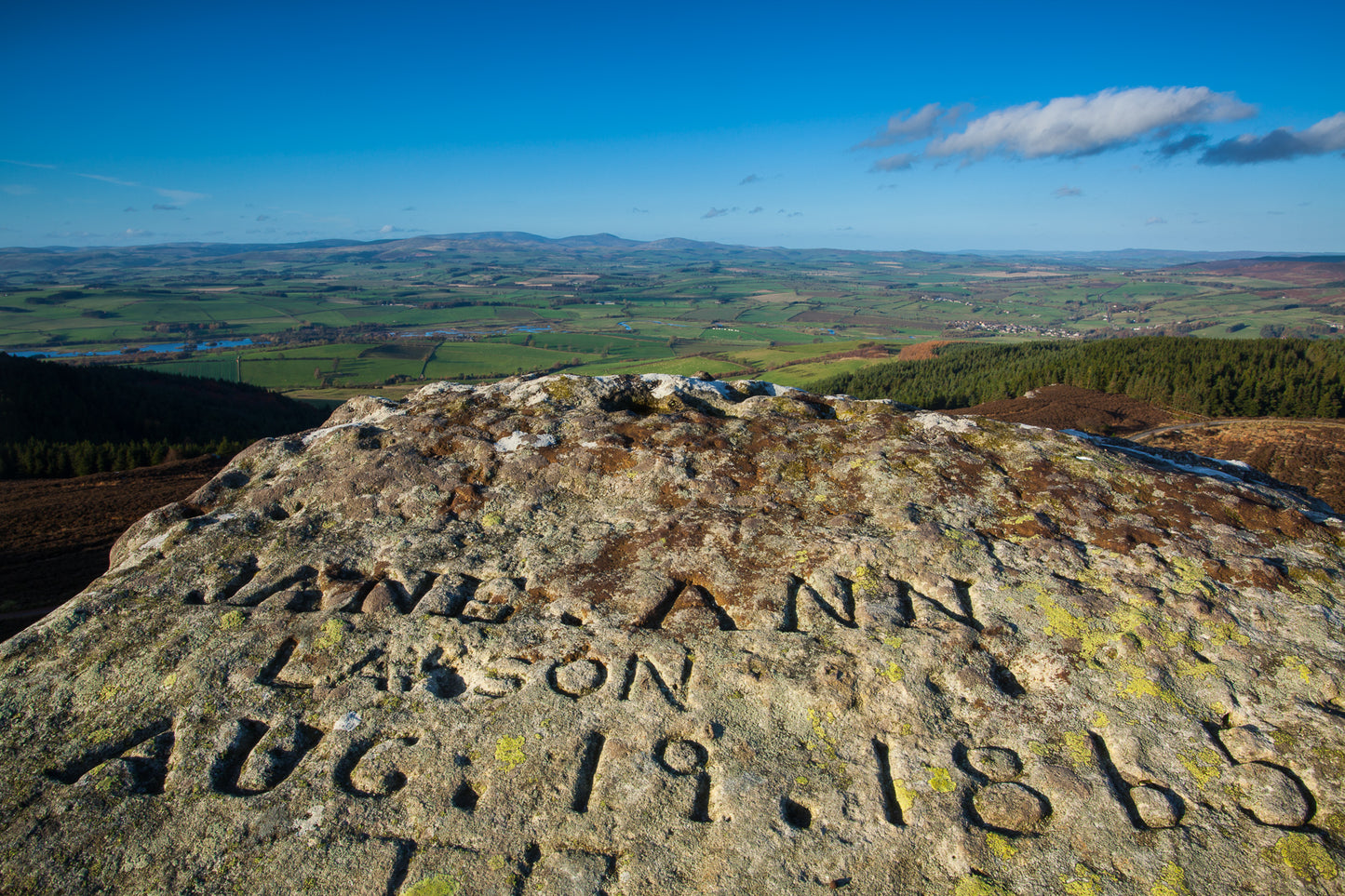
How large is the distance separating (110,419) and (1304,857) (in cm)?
7527

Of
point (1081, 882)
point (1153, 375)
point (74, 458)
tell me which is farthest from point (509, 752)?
point (1153, 375)

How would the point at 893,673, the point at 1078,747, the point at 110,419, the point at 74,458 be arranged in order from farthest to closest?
1. the point at 110,419
2. the point at 74,458
3. the point at 893,673
4. the point at 1078,747

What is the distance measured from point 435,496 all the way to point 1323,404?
89663 mm

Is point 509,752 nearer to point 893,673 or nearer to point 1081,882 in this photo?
point 893,673

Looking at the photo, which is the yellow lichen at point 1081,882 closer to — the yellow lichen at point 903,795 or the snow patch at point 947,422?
the yellow lichen at point 903,795

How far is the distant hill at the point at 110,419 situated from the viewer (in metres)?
37.9

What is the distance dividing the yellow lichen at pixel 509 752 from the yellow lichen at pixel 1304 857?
6.05m

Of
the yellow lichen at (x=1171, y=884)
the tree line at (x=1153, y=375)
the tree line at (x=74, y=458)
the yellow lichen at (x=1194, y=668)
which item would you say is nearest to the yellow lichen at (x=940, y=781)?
the yellow lichen at (x=1171, y=884)

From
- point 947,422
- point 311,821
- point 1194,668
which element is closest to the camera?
point 311,821

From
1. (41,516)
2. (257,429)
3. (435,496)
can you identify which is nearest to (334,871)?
(435,496)

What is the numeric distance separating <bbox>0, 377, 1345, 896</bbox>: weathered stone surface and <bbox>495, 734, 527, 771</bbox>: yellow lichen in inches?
0.9

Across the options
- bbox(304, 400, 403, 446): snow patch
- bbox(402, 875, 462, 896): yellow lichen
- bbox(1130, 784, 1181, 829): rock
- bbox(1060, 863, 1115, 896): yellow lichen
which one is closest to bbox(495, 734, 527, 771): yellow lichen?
bbox(402, 875, 462, 896): yellow lichen

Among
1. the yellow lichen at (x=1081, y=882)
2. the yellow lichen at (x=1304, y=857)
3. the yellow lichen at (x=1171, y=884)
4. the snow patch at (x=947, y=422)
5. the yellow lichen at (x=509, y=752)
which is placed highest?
the snow patch at (x=947, y=422)

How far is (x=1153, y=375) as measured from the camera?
239 feet
